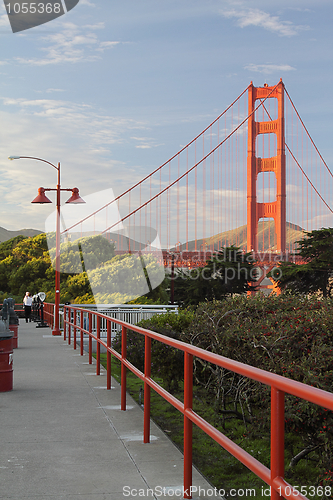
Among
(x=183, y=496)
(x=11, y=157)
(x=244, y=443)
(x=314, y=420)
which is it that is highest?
(x=11, y=157)

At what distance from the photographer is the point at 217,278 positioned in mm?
47875

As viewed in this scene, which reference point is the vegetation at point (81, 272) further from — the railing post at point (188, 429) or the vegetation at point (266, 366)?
the railing post at point (188, 429)

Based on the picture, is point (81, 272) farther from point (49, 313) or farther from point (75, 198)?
point (75, 198)

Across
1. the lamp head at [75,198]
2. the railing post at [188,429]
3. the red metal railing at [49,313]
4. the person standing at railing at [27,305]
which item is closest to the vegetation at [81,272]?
the red metal railing at [49,313]

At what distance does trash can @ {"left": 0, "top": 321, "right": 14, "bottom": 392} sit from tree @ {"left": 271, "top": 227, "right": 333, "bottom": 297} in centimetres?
3535

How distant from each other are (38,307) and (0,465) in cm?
2210

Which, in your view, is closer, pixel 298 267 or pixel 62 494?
pixel 62 494

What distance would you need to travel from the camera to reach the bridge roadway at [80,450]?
11.5 ft

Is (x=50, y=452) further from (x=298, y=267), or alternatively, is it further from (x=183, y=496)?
(x=298, y=267)

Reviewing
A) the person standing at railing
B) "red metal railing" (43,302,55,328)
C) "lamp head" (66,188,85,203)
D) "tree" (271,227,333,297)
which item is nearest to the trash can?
"lamp head" (66,188,85,203)

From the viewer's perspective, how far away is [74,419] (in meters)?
5.47

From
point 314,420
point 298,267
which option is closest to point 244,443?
point 314,420

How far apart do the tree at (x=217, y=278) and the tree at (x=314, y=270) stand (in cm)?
594

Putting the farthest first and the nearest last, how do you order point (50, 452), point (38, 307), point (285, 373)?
point (38, 307) → point (285, 373) → point (50, 452)
